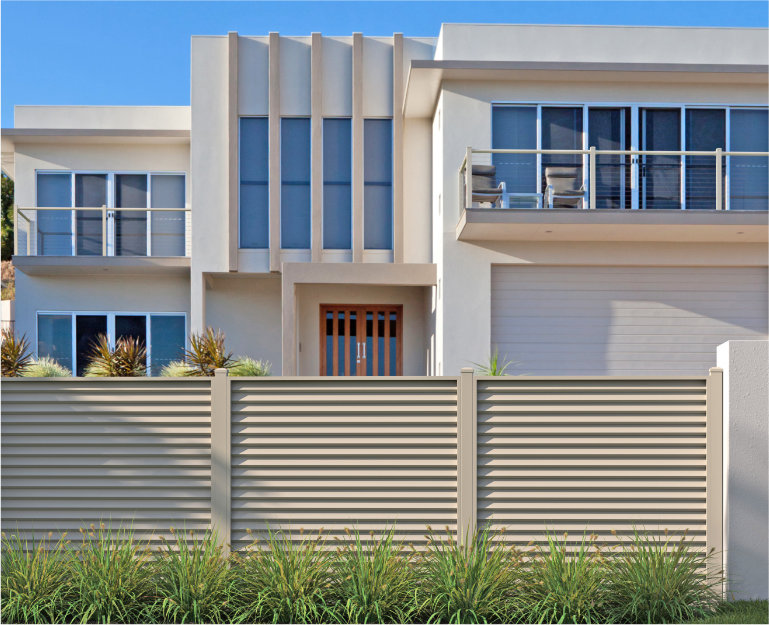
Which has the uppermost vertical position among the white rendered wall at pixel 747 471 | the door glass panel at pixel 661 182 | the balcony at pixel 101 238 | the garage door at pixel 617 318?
the door glass panel at pixel 661 182

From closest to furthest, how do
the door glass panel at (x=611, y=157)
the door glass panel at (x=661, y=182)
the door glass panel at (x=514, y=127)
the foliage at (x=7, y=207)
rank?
the door glass panel at (x=611, y=157)
the door glass panel at (x=661, y=182)
the door glass panel at (x=514, y=127)
the foliage at (x=7, y=207)

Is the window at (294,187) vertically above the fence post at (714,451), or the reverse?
the window at (294,187)

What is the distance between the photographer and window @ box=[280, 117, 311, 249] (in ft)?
54.3

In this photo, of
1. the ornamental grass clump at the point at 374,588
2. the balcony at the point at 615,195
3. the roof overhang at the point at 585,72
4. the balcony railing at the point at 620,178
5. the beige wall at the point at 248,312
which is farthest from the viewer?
the beige wall at the point at 248,312

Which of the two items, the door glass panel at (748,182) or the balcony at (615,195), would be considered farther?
the door glass panel at (748,182)

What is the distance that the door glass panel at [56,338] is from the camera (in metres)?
17.8

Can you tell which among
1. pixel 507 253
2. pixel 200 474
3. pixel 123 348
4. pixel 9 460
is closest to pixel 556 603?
pixel 200 474

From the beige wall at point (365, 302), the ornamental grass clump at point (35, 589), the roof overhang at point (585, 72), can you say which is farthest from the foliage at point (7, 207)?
the ornamental grass clump at point (35, 589)

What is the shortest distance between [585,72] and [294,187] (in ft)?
20.9

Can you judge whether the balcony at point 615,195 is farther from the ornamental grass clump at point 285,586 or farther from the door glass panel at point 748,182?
the ornamental grass clump at point 285,586

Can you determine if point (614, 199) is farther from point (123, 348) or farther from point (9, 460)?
point (9, 460)

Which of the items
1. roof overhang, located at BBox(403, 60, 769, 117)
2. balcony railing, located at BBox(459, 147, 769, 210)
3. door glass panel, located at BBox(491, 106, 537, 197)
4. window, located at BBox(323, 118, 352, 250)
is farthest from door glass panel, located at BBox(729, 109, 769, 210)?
window, located at BBox(323, 118, 352, 250)

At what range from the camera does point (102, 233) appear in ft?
57.2

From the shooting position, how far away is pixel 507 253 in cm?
1345
